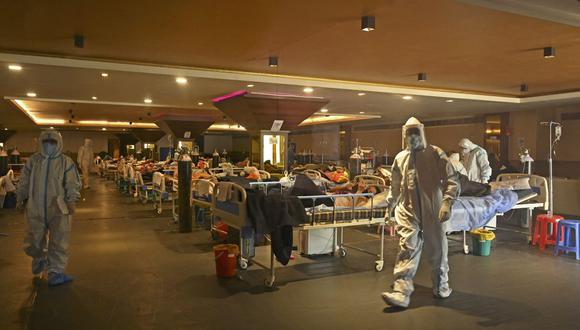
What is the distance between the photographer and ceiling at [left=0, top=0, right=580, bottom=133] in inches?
166

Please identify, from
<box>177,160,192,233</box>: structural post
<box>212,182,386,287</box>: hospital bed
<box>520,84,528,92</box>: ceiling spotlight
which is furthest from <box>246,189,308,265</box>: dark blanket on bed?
<box>520,84,528,92</box>: ceiling spotlight

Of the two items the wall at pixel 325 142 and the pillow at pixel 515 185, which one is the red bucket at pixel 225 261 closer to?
the pillow at pixel 515 185

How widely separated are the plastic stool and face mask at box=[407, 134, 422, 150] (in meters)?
3.00

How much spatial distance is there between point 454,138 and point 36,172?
13.2m

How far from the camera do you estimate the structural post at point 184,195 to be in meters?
7.24

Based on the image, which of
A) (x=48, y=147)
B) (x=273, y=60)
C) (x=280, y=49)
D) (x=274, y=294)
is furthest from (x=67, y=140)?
(x=274, y=294)

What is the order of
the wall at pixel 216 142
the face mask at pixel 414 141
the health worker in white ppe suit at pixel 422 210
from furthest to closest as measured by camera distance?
the wall at pixel 216 142, the face mask at pixel 414 141, the health worker in white ppe suit at pixel 422 210

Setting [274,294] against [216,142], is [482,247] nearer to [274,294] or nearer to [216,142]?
[274,294]

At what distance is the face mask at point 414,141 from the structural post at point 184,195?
415 cm

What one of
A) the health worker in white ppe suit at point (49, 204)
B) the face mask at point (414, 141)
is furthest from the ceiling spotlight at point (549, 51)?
the health worker in white ppe suit at point (49, 204)

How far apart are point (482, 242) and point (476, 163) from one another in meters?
2.01

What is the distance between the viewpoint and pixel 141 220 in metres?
8.54

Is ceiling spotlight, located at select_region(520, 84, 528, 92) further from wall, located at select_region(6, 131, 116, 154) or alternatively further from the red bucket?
wall, located at select_region(6, 131, 116, 154)

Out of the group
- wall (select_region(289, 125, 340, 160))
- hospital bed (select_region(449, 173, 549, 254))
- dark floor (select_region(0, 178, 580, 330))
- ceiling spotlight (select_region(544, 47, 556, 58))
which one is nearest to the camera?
dark floor (select_region(0, 178, 580, 330))
